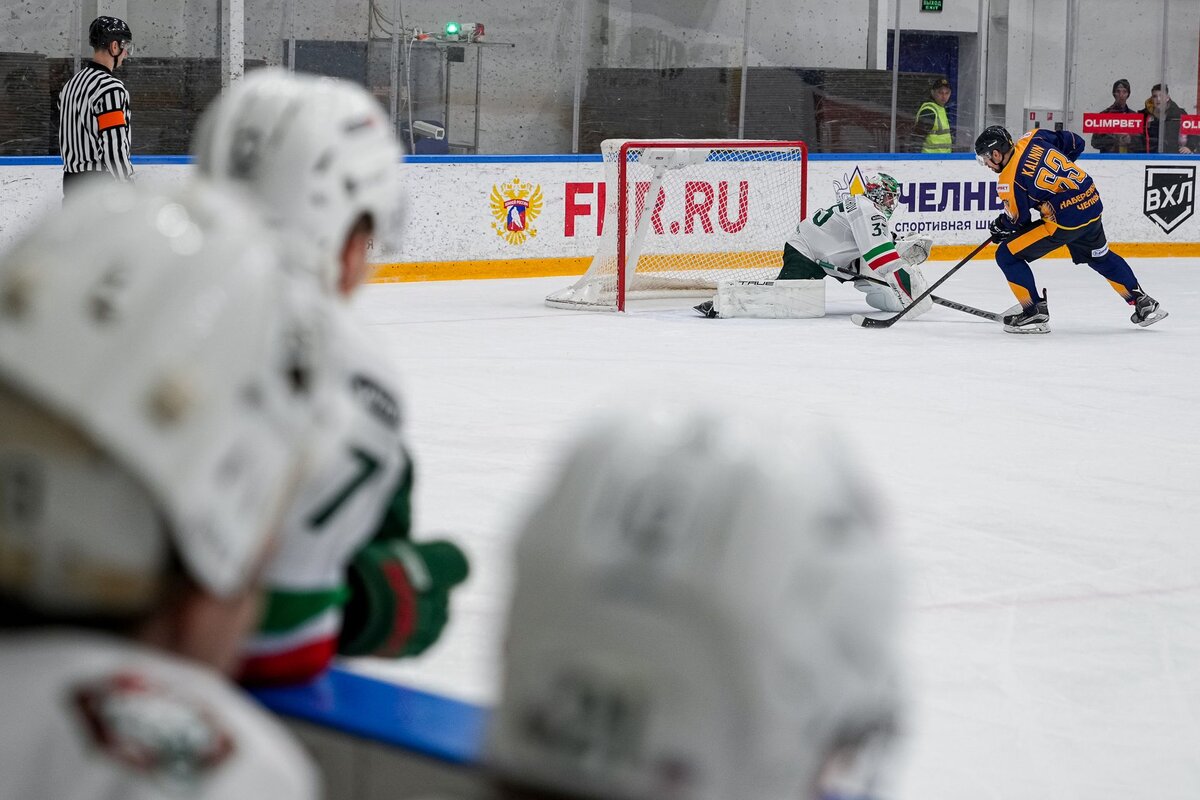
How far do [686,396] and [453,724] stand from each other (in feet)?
2.12

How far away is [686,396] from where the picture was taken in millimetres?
734

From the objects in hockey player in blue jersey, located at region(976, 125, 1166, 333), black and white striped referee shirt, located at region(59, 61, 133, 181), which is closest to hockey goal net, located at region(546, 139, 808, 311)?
hockey player in blue jersey, located at region(976, 125, 1166, 333)

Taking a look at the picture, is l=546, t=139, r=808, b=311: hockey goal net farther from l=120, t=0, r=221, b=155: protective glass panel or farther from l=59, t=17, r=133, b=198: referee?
l=59, t=17, r=133, b=198: referee

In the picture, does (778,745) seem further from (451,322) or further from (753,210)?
(753,210)

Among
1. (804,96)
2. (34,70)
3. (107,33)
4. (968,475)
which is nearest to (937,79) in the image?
(804,96)

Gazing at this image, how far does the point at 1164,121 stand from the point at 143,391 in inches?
608

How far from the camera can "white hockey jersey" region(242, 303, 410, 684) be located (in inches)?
51.7

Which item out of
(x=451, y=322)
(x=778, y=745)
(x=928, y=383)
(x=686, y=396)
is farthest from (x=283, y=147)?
(x=451, y=322)

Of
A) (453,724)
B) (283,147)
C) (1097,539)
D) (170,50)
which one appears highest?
(170,50)

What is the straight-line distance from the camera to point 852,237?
9.41 m

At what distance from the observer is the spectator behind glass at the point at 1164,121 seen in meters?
14.9

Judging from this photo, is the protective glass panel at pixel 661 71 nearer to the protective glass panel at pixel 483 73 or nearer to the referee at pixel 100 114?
the protective glass panel at pixel 483 73

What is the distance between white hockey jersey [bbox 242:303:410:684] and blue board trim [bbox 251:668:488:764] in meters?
0.02

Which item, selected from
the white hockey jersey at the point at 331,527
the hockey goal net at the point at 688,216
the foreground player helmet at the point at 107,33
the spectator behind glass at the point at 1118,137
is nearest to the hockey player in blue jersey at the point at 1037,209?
the hockey goal net at the point at 688,216
